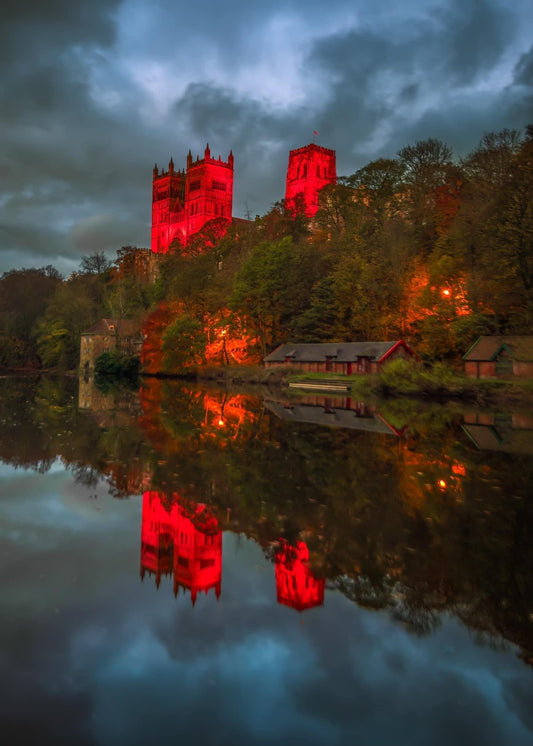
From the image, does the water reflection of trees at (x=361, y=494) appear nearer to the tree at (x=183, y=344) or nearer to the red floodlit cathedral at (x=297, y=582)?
the red floodlit cathedral at (x=297, y=582)

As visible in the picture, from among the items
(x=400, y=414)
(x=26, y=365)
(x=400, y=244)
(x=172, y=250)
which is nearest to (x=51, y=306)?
(x=26, y=365)

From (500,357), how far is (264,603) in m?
35.7

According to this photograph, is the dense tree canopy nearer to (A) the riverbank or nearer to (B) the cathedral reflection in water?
(A) the riverbank

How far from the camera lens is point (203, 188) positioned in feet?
493

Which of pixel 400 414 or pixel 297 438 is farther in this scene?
pixel 400 414

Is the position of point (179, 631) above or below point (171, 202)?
below

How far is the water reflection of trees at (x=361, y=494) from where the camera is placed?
5.52 metres

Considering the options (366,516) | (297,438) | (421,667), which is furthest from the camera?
(297,438)

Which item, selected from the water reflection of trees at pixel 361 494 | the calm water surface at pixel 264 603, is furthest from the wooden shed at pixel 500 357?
the calm water surface at pixel 264 603

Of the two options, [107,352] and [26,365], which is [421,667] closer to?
[107,352]

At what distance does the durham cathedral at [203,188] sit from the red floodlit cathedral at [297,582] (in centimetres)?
12190

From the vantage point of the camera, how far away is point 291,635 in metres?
4.67

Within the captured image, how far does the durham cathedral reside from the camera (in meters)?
126

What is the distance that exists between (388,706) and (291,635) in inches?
43.7
